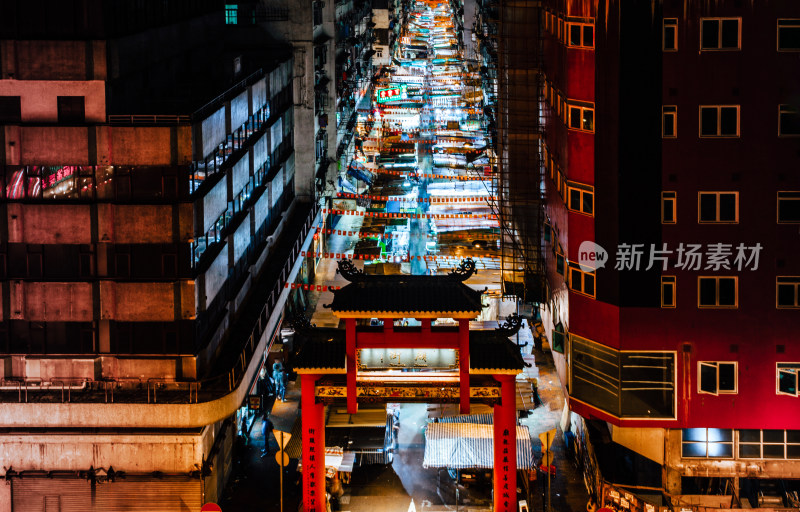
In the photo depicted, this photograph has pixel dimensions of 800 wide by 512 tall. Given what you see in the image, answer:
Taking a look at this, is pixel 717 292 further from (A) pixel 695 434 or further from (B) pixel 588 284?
(A) pixel 695 434

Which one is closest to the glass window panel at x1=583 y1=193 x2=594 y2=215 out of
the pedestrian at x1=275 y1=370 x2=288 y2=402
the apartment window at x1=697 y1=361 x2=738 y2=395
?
the apartment window at x1=697 y1=361 x2=738 y2=395

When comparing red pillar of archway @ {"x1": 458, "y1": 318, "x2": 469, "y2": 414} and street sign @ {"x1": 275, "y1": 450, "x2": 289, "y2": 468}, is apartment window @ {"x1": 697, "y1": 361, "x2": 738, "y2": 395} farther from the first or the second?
street sign @ {"x1": 275, "y1": 450, "x2": 289, "y2": 468}

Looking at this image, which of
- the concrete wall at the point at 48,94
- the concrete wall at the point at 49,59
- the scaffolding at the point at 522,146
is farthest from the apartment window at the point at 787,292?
the concrete wall at the point at 49,59

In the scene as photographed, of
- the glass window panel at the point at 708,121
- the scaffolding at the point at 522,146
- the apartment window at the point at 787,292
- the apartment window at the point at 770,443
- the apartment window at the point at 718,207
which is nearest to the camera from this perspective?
the glass window panel at the point at 708,121

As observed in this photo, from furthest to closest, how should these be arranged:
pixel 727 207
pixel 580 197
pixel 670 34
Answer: pixel 580 197 < pixel 727 207 < pixel 670 34

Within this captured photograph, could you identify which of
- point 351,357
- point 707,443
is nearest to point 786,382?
point 707,443

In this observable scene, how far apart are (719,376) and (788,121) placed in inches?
356

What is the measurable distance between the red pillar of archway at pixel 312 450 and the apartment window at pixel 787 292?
53.8ft

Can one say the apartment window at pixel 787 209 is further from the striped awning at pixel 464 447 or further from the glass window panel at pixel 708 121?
the striped awning at pixel 464 447

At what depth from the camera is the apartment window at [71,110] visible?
35.1 metres

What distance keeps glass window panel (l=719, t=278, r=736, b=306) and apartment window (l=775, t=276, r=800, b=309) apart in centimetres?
141

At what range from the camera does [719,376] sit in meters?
35.3

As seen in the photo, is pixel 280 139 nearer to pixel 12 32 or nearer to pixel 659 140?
pixel 12 32

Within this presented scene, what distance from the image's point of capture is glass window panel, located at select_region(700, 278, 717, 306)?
116ft
